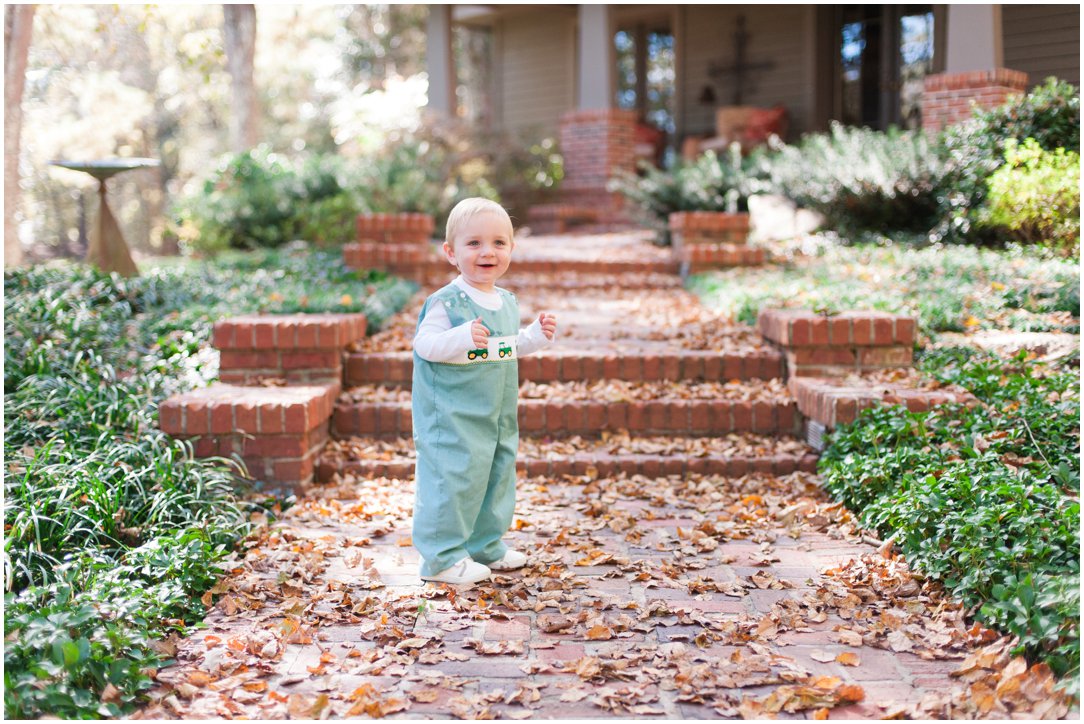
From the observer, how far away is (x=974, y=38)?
28.6 feet

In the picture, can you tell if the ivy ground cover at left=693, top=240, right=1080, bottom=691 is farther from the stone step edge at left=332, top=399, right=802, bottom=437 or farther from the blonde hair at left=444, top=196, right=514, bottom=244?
the blonde hair at left=444, top=196, right=514, bottom=244

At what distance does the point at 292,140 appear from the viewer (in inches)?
805

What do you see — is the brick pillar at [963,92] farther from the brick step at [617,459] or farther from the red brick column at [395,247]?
the brick step at [617,459]

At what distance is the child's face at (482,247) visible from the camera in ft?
9.29

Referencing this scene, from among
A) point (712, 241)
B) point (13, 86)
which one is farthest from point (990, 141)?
point (13, 86)

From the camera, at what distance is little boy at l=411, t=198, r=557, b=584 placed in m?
2.87

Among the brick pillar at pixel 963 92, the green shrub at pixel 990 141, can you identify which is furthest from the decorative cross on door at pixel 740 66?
the green shrub at pixel 990 141

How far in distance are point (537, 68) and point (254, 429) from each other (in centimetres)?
1272

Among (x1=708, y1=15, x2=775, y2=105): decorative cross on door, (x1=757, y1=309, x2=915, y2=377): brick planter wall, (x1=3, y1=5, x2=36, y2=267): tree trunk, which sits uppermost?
(x1=708, y1=15, x2=775, y2=105): decorative cross on door

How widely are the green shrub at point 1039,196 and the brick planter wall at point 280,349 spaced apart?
503 cm

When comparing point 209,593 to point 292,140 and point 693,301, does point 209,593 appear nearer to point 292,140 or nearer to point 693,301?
point 693,301

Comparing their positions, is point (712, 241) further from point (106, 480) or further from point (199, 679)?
point (199, 679)

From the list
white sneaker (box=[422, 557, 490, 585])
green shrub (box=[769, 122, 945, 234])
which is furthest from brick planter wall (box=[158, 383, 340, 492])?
green shrub (box=[769, 122, 945, 234])

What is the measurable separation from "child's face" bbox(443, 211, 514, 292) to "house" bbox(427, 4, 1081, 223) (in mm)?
7299
